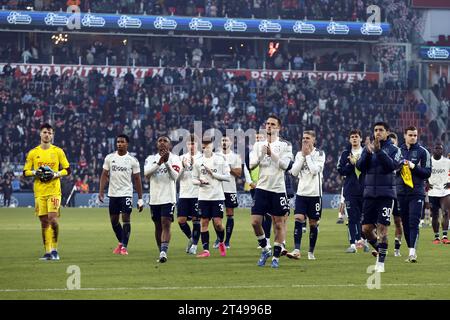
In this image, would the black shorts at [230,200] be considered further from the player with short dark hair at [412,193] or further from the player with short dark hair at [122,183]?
the player with short dark hair at [412,193]

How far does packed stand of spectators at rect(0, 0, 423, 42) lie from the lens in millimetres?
64875

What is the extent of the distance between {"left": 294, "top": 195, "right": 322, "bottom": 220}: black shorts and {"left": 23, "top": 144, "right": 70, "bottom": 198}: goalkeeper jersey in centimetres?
477

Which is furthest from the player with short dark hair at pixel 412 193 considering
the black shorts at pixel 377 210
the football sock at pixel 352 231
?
the football sock at pixel 352 231

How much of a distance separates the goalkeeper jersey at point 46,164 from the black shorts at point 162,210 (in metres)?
1.91

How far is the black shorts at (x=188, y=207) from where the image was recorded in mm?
23703

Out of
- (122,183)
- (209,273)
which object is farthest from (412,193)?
(122,183)

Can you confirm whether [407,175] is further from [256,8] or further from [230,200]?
[256,8]

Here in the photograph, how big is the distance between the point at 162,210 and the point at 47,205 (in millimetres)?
2239

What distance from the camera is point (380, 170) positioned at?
1856 cm

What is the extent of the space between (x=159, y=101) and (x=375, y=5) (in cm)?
1686

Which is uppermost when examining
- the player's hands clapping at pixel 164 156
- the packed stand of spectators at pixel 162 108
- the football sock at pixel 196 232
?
the player's hands clapping at pixel 164 156

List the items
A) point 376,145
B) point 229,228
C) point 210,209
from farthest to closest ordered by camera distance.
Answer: point 229,228 < point 210,209 < point 376,145

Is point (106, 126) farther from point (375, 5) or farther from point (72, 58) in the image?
point (375, 5)
